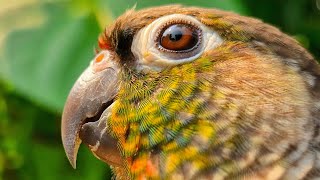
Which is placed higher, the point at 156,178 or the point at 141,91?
the point at 141,91

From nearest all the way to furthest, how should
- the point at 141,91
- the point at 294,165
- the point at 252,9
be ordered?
1. the point at 294,165
2. the point at 141,91
3. the point at 252,9

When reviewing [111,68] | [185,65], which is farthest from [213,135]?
[111,68]

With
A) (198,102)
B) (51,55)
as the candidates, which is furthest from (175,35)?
(51,55)

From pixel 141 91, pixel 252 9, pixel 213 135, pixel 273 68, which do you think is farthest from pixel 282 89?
pixel 252 9

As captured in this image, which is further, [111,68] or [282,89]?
[111,68]

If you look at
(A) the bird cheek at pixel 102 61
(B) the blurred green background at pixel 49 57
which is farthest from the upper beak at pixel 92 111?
(B) the blurred green background at pixel 49 57

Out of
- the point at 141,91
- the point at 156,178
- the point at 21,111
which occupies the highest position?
the point at 141,91

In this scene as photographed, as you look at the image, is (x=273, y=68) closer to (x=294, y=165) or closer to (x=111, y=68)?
(x=294, y=165)

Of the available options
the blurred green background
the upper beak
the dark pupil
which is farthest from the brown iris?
the blurred green background

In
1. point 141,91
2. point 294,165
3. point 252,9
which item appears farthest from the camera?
point 252,9
